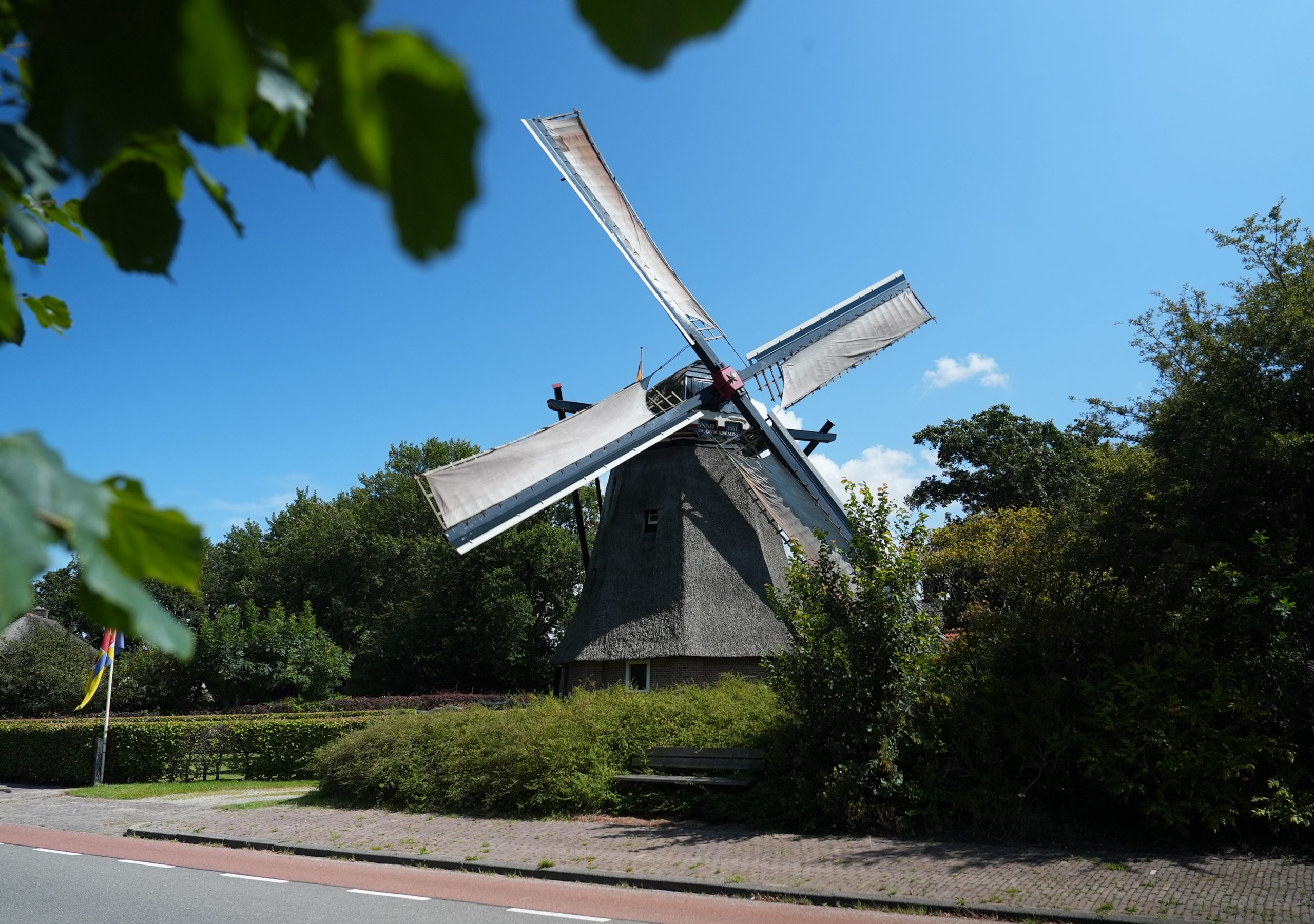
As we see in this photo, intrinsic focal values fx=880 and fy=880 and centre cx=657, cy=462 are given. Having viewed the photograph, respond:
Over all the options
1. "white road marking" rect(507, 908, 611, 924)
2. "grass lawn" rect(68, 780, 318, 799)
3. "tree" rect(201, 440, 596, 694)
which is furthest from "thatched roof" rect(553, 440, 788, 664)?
"tree" rect(201, 440, 596, 694)

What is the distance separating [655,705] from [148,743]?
14866mm

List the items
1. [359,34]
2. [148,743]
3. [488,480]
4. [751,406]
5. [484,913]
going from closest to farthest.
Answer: [359,34]
[484,913]
[488,480]
[751,406]
[148,743]

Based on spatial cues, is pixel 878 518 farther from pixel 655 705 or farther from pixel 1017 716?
pixel 655 705

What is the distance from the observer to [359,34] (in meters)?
0.58

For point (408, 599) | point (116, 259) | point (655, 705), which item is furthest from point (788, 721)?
point (408, 599)

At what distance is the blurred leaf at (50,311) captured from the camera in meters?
1.88

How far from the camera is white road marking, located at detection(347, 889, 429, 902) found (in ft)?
29.2

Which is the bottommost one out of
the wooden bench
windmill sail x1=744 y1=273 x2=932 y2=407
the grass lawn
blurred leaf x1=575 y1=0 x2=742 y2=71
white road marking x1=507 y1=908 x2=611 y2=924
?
the grass lawn

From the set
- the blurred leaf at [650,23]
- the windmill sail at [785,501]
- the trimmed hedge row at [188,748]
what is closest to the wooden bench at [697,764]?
the windmill sail at [785,501]

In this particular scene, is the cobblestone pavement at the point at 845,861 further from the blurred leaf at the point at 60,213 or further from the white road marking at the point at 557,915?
the blurred leaf at the point at 60,213

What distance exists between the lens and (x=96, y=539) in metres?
0.65

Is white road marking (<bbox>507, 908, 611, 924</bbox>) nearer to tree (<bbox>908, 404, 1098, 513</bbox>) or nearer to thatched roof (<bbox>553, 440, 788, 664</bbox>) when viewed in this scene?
thatched roof (<bbox>553, 440, 788, 664</bbox>)

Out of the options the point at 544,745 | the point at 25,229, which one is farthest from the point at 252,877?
the point at 25,229

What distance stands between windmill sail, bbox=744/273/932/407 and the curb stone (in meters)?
13.5
